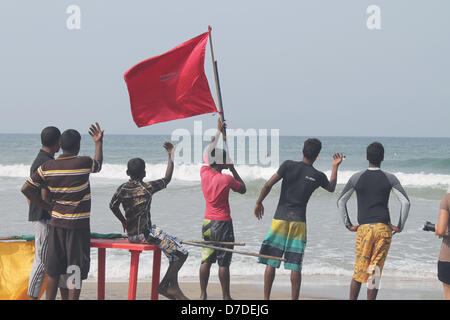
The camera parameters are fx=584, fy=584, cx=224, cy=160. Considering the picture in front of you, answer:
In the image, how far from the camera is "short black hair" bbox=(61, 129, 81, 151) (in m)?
4.86

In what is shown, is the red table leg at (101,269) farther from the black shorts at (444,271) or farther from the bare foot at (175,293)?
the black shorts at (444,271)

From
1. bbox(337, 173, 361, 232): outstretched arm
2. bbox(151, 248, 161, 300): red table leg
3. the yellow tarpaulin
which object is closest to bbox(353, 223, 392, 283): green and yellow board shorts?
bbox(337, 173, 361, 232): outstretched arm

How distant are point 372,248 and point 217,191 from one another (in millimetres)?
1559

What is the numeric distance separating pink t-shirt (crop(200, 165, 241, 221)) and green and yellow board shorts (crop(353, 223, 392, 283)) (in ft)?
4.26

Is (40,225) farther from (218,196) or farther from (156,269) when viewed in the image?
(218,196)

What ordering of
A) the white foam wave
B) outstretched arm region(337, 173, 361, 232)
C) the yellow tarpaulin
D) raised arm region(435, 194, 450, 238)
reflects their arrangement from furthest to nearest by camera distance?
the white foam wave → outstretched arm region(337, 173, 361, 232) → the yellow tarpaulin → raised arm region(435, 194, 450, 238)

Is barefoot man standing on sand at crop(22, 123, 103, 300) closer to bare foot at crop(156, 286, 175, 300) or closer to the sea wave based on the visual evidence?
bare foot at crop(156, 286, 175, 300)

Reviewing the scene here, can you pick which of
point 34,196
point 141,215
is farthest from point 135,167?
point 34,196

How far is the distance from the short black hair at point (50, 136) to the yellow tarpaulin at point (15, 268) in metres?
0.93

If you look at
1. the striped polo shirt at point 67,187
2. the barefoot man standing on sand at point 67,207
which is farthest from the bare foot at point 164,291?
the striped polo shirt at point 67,187
